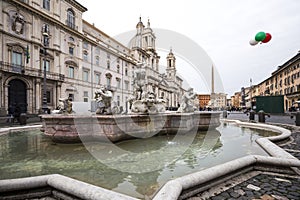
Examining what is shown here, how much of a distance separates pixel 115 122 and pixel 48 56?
25.4 meters

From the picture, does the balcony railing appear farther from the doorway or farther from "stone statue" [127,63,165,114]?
"stone statue" [127,63,165,114]

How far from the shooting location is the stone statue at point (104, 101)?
237 inches

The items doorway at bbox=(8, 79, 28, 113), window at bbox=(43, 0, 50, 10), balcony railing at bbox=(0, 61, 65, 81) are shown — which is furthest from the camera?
window at bbox=(43, 0, 50, 10)

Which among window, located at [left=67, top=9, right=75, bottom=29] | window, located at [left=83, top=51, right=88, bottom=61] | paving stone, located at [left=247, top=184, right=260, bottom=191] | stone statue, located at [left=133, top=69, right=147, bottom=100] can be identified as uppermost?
window, located at [left=67, top=9, right=75, bottom=29]

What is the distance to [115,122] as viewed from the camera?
544 centimetres

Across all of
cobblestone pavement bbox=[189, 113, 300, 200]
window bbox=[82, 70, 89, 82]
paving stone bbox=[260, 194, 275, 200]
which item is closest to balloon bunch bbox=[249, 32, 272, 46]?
cobblestone pavement bbox=[189, 113, 300, 200]

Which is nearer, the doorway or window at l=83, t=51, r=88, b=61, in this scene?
the doorway

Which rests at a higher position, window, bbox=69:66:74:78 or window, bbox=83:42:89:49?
window, bbox=83:42:89:49

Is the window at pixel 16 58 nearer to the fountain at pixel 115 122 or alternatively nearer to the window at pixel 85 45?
the window at pixel 85 45

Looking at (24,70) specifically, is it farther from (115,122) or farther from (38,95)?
(115,122)

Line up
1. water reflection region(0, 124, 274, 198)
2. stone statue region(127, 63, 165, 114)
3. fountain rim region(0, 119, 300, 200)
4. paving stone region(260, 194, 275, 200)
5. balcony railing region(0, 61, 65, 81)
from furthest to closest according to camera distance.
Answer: balcony railing region(0, 61, 65, 81), stone statue region(127, 63, 165, 114), water reflection region(0, 124, 274, 198), paving stone region(260, 194, 275, 200), fountain rim region(0, 119, 300, 200)

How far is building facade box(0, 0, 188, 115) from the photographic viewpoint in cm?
2088

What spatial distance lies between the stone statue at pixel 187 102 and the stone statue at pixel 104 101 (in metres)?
4.12

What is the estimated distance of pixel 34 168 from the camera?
138 inches
